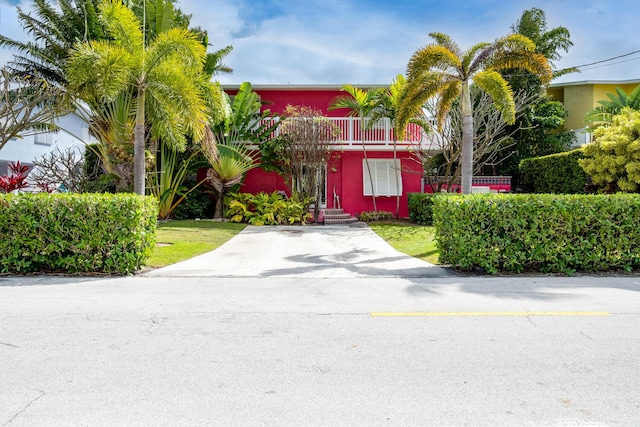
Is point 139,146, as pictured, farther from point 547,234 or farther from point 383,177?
point 383,177

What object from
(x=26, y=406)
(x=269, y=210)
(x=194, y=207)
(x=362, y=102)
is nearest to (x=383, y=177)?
(x=362, y=102)

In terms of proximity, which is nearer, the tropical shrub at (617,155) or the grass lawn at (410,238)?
the grass lawn at (410,238)

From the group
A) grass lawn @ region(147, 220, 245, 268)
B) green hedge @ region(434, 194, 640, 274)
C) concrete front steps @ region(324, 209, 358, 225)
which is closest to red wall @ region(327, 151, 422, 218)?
concrete front steps @ region(324, 209, 358, 225)

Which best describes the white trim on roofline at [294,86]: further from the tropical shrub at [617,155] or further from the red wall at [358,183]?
the tropical shrub at [617,155]

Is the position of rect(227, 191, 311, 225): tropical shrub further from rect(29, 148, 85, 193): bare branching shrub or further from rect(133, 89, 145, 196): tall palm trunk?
rect(133, 89, 145, 196): tall palm trunk

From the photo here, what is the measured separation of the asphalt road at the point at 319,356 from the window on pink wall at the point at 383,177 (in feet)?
43.1

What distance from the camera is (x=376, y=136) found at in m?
19.5

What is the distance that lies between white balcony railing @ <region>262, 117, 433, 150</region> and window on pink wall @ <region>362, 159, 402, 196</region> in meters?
0.95

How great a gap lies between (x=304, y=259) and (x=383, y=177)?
10.9m

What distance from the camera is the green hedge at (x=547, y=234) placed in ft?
26.5

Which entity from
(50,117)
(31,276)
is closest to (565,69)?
(50,117)

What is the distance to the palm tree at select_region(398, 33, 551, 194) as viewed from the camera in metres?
11.5

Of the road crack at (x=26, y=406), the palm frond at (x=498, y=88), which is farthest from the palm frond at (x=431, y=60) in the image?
the road crack at (x=26, y=406)

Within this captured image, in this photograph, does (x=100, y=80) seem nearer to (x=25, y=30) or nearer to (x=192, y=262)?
(x=192, y=262)
